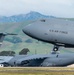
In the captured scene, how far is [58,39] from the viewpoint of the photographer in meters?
67.1

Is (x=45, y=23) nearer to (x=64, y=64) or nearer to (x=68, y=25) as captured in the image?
(x=68, y=25)

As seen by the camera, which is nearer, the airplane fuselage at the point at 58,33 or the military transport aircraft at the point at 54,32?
the military transport aircraft at the point at 54,32

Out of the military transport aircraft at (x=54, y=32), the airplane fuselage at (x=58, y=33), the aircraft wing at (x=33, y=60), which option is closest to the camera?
the military transport aircraft at (x=54, y=32)

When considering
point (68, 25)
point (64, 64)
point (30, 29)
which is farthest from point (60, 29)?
point (64, 64)

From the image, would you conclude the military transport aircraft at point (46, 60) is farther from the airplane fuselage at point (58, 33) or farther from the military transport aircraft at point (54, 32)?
the airplane fuselage at point (58, 33)

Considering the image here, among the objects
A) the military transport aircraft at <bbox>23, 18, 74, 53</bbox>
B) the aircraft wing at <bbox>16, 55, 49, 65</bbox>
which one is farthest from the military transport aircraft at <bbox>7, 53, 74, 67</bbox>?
the military transport aircraft at <bbox>23, 18, 74, 53</bbox>

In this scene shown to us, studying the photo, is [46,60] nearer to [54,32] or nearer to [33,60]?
[33,60]

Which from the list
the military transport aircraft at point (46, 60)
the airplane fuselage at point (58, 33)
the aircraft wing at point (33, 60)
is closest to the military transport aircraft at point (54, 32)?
the airplane fuselage at point (58, 33)

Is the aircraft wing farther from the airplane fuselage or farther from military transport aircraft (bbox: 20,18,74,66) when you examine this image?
the airplane fuselage

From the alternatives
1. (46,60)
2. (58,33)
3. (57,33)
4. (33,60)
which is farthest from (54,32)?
(33,60)

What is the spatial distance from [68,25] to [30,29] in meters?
7.60

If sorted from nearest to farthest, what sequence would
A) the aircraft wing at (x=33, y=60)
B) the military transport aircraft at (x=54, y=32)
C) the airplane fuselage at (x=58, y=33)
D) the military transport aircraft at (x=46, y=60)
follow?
the military transport aircraft at (x=54, y=32) < the airplane fuselage at (x=58, y=33) < the military transport aircraft at (x=46, y=60) < the aircraft wing at (x=33, y=60)

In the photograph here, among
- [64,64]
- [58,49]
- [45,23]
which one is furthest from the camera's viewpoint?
[64,64]

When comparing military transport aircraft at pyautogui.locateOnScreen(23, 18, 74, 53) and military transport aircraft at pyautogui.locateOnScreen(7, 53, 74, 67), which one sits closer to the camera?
military transport aircraft at pyautogui.locateOnScreen(23, 18, 74, 53)
